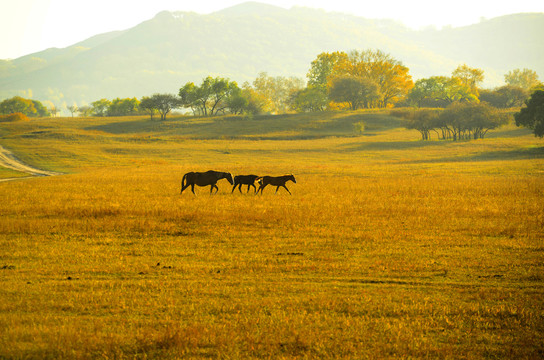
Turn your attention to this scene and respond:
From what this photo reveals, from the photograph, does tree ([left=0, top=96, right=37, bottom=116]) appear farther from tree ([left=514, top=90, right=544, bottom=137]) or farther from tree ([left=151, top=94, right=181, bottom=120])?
tree ([left=514, top=90, right=544, bottom=137])

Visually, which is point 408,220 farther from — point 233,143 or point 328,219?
point 233,143

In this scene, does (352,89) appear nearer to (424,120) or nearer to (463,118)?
(424,120)

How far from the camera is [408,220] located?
65.9 feet

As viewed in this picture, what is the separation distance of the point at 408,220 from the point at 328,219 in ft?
10.7

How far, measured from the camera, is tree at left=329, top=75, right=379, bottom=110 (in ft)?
456

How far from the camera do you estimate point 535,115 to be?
2756 inches

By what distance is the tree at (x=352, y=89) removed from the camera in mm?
139125

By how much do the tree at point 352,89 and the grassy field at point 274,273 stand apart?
365ft

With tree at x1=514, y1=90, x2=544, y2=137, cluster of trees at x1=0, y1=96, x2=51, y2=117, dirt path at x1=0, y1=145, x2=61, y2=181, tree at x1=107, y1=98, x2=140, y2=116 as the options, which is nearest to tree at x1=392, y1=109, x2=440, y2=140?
tree at x1=514, y1=90, x2=544, y2=137

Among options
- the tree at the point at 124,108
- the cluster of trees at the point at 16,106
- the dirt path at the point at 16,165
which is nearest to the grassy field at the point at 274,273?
the dirt path at the point at 16,165

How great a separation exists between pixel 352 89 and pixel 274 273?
433 feet

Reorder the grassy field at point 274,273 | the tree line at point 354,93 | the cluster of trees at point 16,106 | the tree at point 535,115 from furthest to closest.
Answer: the cluster of trees at point 16,106 < the tree line at point 354,93 < the tree at point 535,115 < the grassy field at point 274,273

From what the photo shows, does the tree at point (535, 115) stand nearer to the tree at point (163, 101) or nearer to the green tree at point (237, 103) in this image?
the green tree at point (237, 103)

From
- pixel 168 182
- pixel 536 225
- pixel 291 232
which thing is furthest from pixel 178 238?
pixel 168 182
